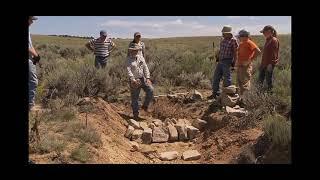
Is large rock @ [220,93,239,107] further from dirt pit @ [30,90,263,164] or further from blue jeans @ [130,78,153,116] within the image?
blue jeans @ [130,78,153,116]

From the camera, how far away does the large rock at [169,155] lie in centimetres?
804

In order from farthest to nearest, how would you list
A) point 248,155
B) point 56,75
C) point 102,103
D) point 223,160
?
point 56,75, point 102,103, point 223,160, point 248,155

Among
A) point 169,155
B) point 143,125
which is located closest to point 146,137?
point 143,125

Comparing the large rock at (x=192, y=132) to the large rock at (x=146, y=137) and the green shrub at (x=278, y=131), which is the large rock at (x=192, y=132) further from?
the green shrub at (x=278, y=131)

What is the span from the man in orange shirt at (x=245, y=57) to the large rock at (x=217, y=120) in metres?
1.18

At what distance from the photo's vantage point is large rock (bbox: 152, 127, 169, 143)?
9.06m

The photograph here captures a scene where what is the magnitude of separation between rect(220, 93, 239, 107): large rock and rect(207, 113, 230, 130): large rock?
1.15 ft

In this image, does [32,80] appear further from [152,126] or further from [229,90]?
[229,90]

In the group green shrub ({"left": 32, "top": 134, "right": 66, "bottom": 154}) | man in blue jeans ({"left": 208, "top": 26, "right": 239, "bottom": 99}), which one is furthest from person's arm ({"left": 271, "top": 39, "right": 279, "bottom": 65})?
green shrub ({"left": 32, "top": 134, "right": 66, "bottom": 154})

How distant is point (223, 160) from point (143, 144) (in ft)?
6.36
